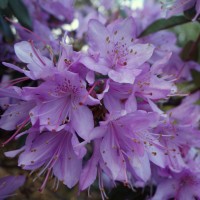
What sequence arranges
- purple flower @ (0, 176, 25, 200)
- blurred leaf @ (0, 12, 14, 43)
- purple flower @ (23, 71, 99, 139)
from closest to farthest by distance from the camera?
purple flower @ (23, 71, 99, 139), purple flower @ (0, 176, 25, 200), blurred leaf @ (0, 12, 14, 43)

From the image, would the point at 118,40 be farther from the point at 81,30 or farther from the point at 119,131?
the point at 81,30

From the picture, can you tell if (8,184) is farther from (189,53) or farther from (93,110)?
(189,53)

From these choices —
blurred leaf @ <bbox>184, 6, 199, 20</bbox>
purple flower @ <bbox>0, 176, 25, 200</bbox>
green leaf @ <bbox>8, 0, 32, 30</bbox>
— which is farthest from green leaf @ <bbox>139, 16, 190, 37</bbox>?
purple flower @ <bbox>0, 176, 25, 200</bbox>

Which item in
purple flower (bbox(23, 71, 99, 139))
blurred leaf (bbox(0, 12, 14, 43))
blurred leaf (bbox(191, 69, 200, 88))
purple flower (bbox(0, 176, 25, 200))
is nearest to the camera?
purple flower (bbox(23, 71, 99, 139))

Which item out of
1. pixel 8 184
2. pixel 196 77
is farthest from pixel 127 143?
pixel 196 77

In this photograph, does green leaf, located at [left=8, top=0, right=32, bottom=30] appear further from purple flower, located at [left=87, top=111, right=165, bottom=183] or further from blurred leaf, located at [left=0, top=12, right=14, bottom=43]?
purple flower, located at [left=87, top=111, right=165, bottom=183]

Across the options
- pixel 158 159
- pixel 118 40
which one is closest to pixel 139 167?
pixel 158 159

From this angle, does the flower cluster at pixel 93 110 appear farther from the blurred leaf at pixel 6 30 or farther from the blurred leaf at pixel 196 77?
the blurred leaf at pixel 196 77
